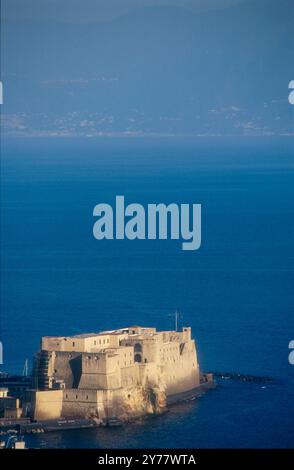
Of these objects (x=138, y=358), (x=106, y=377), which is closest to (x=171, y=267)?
(x=138, y=358)

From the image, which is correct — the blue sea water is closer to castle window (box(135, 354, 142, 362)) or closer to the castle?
the castle

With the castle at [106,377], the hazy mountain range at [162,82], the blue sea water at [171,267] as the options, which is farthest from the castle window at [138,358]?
the hazy mountain range at [162,82]

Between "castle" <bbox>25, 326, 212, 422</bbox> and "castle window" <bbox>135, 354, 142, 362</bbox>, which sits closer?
"castle" <bbox>25, 326, 212, 422</bbox>

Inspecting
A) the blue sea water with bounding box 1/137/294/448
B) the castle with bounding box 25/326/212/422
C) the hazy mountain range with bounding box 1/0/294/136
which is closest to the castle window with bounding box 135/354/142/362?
the castle with bounding box 25/326/212/422

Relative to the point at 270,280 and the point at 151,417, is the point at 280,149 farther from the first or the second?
the point at 151,417

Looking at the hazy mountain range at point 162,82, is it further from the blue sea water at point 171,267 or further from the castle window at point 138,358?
the castle window at point 138,358

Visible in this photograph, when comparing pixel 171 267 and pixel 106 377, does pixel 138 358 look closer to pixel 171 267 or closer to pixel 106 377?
pixel 106 377
